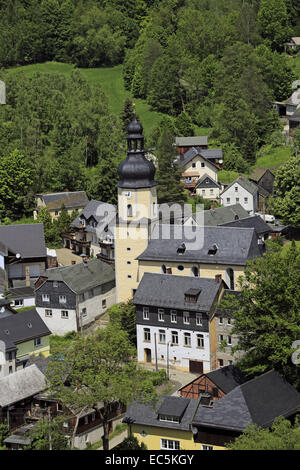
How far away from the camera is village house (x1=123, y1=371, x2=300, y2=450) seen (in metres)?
43.3

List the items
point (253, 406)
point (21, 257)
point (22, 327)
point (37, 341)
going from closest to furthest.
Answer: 1. point (253, 406)
2. point (22, 327)
3. point (37, 341)
4. point (21, 257)

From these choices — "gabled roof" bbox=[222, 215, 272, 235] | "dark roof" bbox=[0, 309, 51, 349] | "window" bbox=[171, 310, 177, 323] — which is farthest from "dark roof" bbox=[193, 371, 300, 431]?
"gabled roof" bbox=[222, 215, 272, 235]

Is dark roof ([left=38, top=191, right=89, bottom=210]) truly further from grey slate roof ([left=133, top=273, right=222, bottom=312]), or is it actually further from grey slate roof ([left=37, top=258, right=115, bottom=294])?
grey slate roof ([left=133, top=273, right=222, bottom=312])

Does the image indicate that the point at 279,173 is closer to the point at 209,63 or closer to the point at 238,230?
the point at 238,230

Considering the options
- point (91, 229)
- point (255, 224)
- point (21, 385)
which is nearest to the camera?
point (21, 385)

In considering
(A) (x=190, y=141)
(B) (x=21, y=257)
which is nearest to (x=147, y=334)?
(B) (x=21, y=257)

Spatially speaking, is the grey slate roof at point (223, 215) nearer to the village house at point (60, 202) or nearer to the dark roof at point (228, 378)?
the village house at point (60, 202)

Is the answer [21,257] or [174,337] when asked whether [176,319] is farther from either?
[21,257]

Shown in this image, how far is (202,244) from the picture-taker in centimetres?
6269

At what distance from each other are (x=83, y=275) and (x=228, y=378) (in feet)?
62.9

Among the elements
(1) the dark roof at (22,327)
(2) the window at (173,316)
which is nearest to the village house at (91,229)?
(1) the dark roof at (22,327)

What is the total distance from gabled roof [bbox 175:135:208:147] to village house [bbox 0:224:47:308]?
31154 mm

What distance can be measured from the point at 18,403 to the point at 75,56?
100061 millimetres

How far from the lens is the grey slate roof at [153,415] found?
4441 cm
